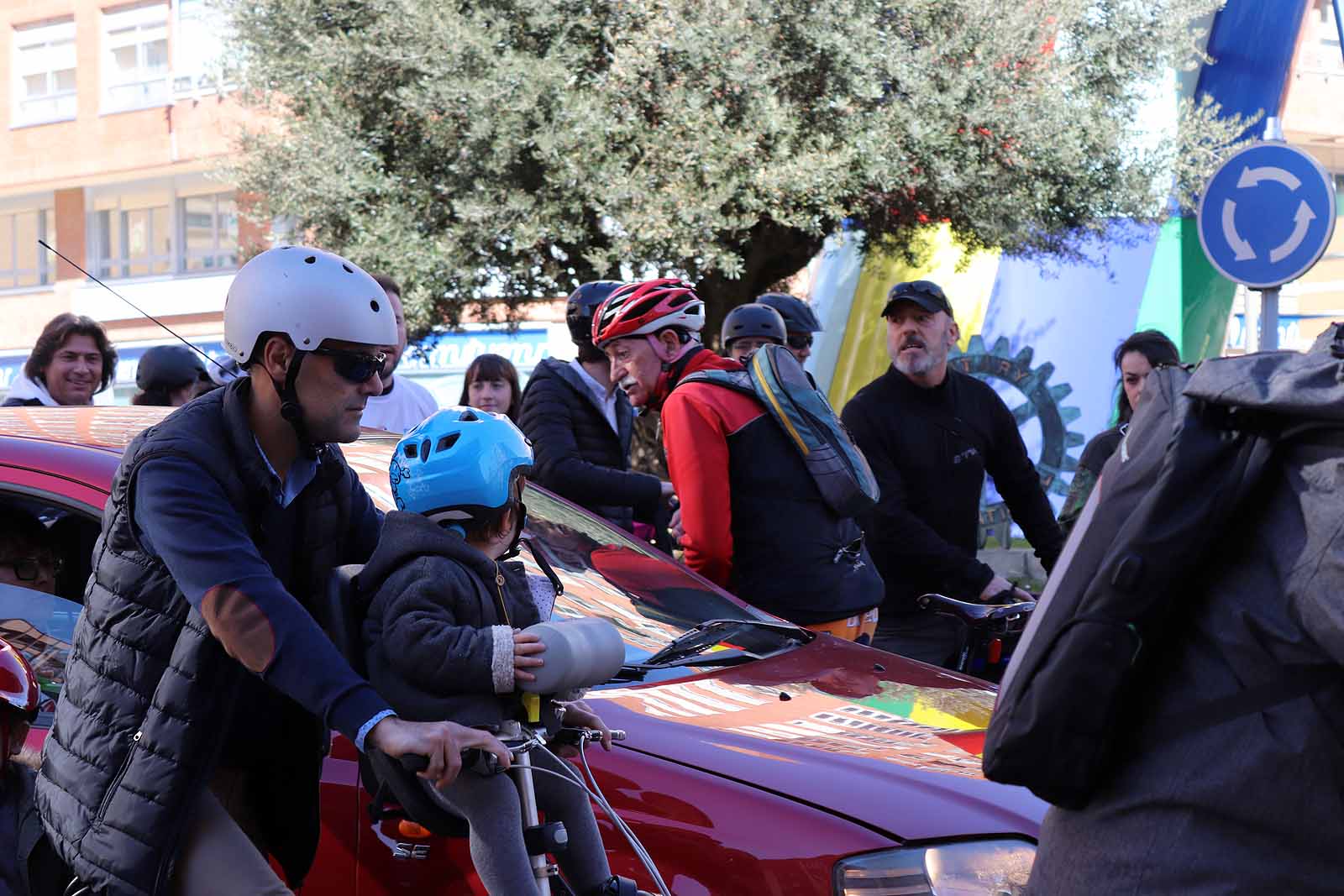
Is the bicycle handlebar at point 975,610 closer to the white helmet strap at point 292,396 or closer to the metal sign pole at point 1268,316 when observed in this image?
the white helmet strap at point 292,396

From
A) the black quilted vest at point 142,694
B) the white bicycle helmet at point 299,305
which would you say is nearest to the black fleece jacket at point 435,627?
the black quilted vest at point 142,694

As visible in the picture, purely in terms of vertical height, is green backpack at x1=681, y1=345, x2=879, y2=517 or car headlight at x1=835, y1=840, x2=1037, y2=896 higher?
green backpack at x1=681, y1=345, x2=879, y2=517

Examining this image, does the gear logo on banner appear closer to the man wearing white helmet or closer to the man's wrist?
the man wearing white helmet

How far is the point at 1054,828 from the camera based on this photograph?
1.96m

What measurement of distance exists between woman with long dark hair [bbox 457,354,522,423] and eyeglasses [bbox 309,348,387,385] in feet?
14.4

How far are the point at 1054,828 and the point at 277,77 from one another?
14.4 m

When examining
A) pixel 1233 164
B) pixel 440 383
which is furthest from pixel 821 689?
pixel 440 383

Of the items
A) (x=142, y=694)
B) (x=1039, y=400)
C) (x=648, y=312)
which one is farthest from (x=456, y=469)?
(x=1039, y=400)

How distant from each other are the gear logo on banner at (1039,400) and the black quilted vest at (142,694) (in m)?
12.5

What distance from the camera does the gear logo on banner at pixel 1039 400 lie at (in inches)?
599

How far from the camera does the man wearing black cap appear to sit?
16.9 ft

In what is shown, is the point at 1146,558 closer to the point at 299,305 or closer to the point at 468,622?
the point at 468,622

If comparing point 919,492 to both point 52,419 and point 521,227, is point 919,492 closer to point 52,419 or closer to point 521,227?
point 52,419

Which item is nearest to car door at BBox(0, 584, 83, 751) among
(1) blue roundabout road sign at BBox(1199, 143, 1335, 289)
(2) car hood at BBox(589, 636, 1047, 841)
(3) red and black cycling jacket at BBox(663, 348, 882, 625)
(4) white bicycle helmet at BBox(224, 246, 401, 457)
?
(4) white bicycle helmet at BBox(224, 246, 401, 457)
